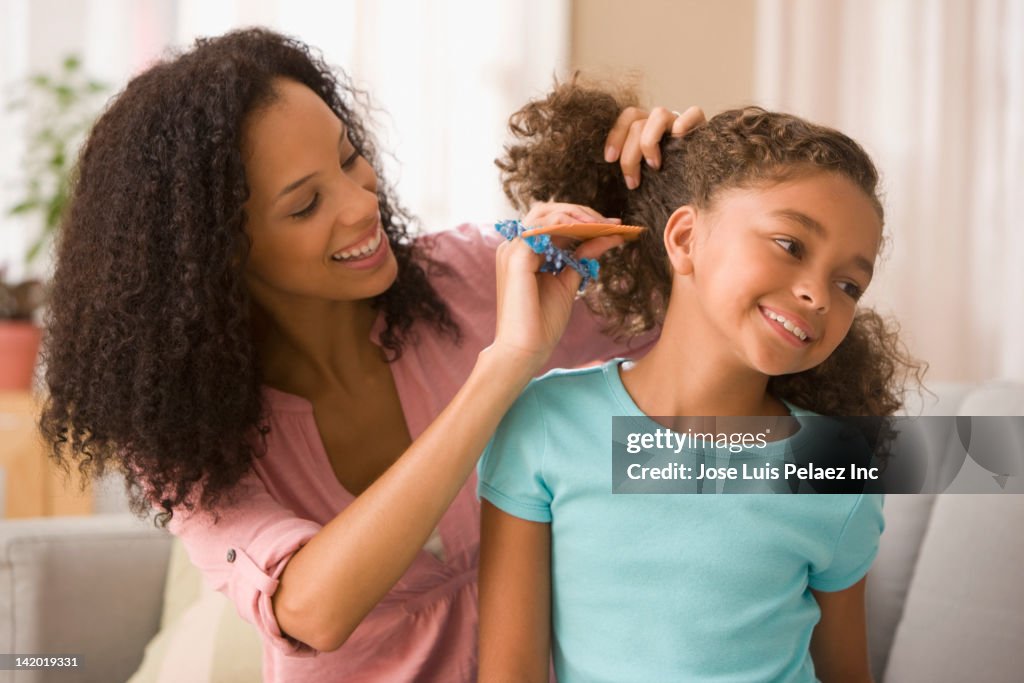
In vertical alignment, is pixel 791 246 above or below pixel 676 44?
below

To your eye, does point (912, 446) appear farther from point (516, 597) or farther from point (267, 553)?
point (267, 553)

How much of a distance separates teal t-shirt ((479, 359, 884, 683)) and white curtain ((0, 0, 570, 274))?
219 centimetres

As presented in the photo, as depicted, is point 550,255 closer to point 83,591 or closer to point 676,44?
point 83,591

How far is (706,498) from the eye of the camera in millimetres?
1232

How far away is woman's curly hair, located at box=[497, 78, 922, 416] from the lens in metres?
1.24

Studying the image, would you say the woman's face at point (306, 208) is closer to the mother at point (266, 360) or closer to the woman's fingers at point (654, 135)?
the mother at point (266, 360)

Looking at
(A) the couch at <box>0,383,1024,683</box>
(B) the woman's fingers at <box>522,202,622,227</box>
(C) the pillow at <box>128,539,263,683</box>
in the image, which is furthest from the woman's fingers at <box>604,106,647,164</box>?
(C) the pillow at <box>128,539,263,683</box>

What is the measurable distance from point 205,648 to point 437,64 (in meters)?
2.21

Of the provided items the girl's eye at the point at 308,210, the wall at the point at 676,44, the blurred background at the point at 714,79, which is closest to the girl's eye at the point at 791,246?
the girl's eye at the point at 308,210

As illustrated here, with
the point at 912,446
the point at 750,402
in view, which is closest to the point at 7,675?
the point at 750,402

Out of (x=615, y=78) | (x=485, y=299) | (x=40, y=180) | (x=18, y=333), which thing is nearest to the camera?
(x=485, y=299)

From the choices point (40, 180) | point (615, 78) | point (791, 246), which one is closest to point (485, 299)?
point (791, 246)

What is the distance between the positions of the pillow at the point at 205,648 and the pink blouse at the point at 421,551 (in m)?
0.24

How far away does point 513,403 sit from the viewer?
1289 mm
